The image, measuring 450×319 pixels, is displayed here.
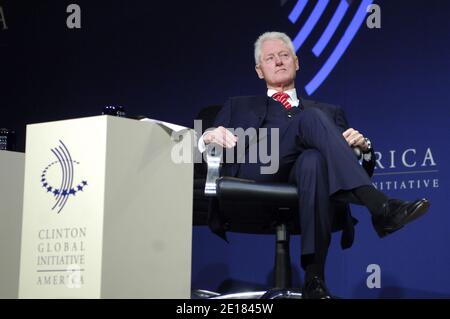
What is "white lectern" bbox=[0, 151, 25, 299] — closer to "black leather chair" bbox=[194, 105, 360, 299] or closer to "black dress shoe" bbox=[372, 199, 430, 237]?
"black leather chair" bbox=[194, 105, 360, 299]

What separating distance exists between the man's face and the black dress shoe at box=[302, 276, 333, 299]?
1262 mm

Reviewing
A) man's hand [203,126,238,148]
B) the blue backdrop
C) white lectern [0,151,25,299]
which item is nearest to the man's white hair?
the blue backdrop

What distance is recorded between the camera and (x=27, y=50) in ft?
16.4

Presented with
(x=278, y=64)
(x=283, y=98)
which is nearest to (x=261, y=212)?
(x=283, y=98)

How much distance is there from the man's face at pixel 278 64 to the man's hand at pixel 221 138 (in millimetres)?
702

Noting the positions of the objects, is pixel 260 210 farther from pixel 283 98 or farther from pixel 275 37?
pixel 275 37

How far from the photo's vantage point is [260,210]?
9.93 feet

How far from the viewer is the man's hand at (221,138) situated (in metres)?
3.03

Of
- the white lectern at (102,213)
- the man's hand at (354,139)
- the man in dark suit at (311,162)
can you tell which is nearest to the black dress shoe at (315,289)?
the man in dark suit at (311,162)

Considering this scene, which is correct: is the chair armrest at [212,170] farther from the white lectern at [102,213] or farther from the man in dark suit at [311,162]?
the white lectern at [102,213]

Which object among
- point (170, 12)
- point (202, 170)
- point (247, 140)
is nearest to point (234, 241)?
point (202, 170)
